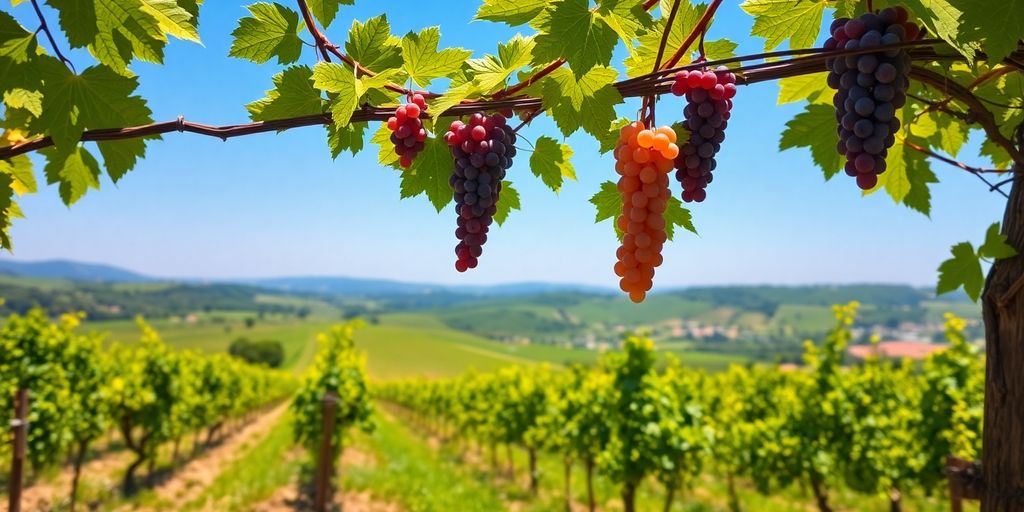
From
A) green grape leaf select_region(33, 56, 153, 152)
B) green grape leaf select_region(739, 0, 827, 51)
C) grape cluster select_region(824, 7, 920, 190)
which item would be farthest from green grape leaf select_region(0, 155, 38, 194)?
grape cluster select_region(824, 7, 920, 190)

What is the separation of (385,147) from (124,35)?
0.64 metres

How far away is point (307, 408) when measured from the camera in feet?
37.6

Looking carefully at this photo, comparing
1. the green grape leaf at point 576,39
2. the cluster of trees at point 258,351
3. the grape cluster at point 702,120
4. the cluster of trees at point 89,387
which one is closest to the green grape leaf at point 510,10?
the green grape leaf at point 576,39

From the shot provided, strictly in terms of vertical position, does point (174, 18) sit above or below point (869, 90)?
above

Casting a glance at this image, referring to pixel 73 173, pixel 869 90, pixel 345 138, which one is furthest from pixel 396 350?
pixel 869 90

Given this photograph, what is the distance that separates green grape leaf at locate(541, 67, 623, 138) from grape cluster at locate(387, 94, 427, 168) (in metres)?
0.29

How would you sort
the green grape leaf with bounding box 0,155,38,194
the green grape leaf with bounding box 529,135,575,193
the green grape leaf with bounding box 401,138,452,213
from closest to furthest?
1. the green grape leaf with bounding box 401,138,452,213
2. the green grape leaf with bounding box 529,135,575,193
3. the green grape leaf with bounding box 0,155,38,194

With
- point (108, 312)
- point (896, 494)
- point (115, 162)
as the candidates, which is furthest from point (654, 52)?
point (108, 312)

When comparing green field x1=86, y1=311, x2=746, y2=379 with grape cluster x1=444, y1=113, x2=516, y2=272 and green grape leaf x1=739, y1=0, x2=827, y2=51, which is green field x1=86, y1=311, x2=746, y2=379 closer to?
green grape leaf x1=739, y1=0, x2=827, y2=51

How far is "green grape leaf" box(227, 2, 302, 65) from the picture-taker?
4.40 ft

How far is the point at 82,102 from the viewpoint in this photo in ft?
4.36

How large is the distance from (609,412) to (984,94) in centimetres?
788

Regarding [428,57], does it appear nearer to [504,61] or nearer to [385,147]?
[504,61]

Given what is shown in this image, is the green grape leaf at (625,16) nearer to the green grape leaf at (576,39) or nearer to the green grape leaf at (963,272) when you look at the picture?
the green grape leaf at (576,39)
